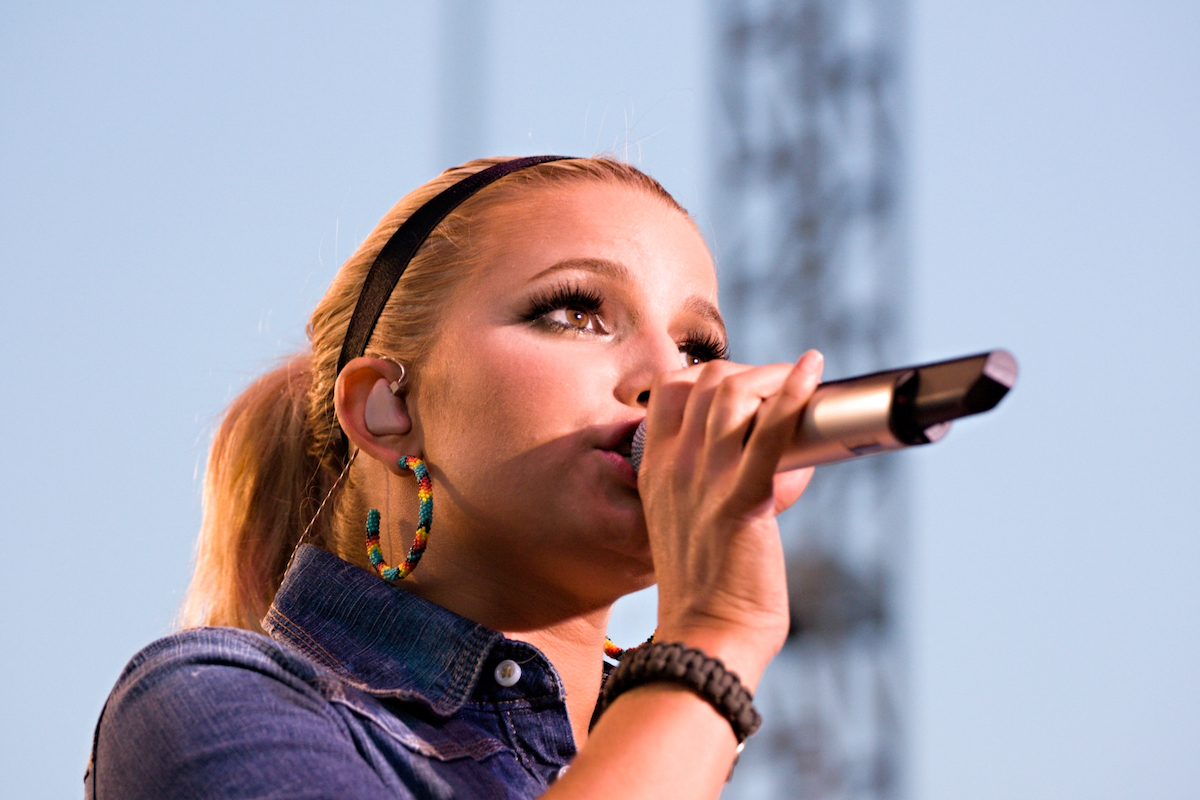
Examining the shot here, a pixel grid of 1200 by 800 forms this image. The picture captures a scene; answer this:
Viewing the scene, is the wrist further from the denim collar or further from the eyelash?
the eyelash

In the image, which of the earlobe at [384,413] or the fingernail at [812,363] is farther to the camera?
the earlobe at [384,413]

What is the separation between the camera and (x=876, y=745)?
6227mm

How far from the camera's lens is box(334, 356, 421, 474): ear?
1.56 metres

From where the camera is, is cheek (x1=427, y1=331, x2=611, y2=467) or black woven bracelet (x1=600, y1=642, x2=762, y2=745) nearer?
black woven bracelet (x1=600, y1=642, x2=762, y2=745)

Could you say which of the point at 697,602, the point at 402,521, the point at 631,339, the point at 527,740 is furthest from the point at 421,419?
the point at 697,602

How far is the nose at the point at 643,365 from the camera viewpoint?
1.39 meters

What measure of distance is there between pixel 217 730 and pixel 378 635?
373 mm

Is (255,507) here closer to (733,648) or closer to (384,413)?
(384,413)

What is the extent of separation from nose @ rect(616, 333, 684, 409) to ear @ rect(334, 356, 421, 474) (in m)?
0.29

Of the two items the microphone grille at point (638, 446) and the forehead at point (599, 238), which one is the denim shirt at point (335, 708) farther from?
the forehead at point (599, 238)

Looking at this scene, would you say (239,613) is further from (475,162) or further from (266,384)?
(475,162)

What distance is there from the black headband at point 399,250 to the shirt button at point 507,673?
0.49m

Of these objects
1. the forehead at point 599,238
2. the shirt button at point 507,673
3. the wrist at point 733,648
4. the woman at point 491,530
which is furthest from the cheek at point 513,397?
the wrist at point 733,648

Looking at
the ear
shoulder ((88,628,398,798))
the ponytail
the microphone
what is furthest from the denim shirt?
the microphone
